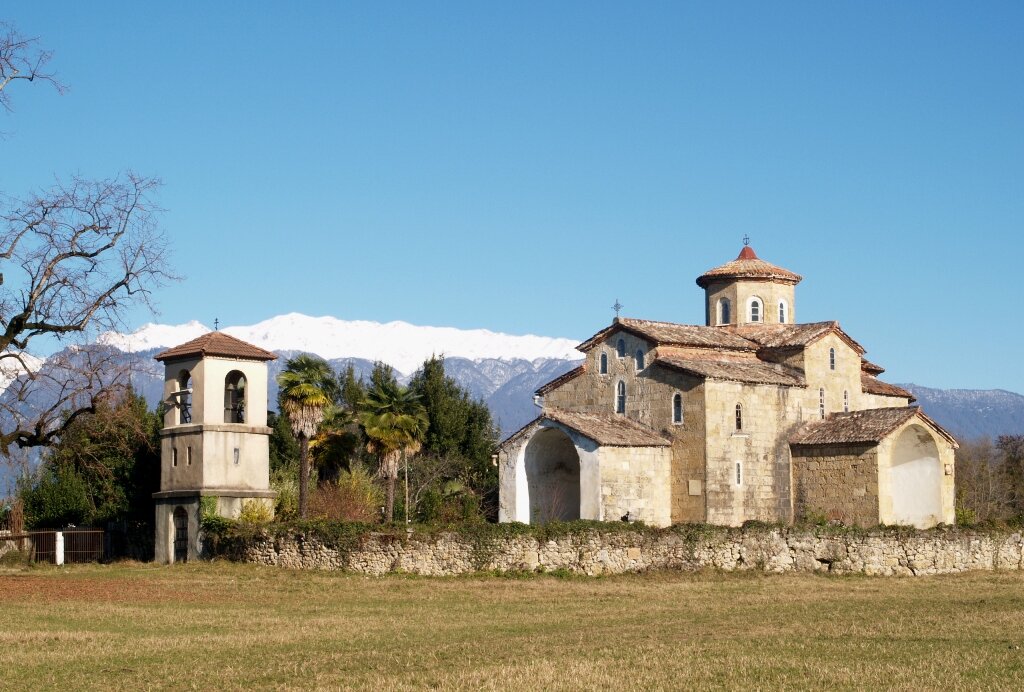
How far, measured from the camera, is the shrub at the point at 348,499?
48500mm

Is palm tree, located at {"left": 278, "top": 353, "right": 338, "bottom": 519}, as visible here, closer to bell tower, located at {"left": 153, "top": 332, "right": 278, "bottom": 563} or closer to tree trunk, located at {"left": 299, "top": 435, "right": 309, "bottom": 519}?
tree trunk, located at {"left": 299, "top": 435, "right": 309, "bottom": 519}

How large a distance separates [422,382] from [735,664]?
49.0m

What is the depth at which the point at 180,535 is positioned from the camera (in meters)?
45.9

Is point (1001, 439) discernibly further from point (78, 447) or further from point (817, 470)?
point (78, 447)

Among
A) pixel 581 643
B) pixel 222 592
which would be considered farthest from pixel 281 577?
pixel 581 643

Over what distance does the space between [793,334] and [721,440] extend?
7.16m

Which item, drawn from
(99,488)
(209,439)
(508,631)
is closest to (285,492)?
(209,439)

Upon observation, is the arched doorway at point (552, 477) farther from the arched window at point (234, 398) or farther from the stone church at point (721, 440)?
the arched window at point (234, 398)

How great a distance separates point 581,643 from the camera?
2462 centimetres


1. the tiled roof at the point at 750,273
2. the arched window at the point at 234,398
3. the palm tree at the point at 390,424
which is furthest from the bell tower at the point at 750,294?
the arched window at the point at 234,398

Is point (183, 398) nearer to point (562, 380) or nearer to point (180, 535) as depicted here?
point (180, 535)

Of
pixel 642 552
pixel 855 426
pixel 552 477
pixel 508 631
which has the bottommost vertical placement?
pixel 508 631

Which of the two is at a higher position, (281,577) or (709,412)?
(709,412)

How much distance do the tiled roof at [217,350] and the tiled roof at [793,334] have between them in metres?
19.9
